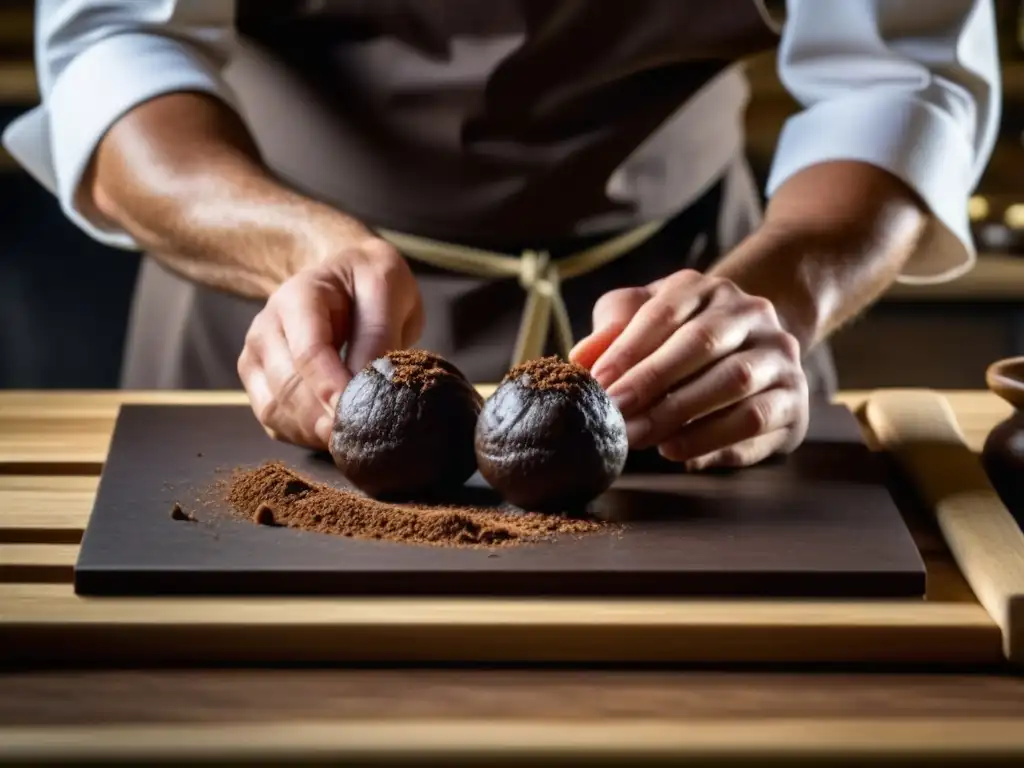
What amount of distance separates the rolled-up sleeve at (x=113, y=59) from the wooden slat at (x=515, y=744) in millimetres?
927

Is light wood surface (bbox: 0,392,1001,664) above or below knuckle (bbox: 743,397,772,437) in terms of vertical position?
above

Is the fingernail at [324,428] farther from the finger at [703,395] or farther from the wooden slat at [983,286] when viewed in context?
the wooden slat at [983,286]

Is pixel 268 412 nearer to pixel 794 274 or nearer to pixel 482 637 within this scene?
pixel 482 637

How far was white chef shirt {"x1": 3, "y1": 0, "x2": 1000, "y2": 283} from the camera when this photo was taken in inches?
60.2

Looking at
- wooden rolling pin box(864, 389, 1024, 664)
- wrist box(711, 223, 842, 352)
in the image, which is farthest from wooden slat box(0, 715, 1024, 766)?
wrist box(711, 223, 842, 352)

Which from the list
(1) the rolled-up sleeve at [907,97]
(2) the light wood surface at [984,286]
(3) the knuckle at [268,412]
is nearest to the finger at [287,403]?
(3) the knuckle at [268,412]

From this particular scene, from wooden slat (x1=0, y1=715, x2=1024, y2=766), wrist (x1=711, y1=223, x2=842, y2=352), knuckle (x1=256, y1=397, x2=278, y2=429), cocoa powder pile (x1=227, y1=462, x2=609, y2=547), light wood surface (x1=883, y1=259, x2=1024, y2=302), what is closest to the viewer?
wooden slat (x1=0, y1=715, x2=1024, y2=766)

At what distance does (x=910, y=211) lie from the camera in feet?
5.03

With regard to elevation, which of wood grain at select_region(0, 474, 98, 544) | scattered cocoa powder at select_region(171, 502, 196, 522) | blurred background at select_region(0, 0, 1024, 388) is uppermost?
scattered cocoa powder at select_region(171, 502, 196, 522)

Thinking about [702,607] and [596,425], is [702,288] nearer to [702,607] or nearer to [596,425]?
[596,425]

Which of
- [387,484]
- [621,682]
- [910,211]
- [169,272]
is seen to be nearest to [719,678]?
[621,682]

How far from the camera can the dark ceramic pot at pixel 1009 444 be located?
3.54 ft

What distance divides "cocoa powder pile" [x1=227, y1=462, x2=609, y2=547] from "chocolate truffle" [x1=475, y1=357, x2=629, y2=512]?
2cm

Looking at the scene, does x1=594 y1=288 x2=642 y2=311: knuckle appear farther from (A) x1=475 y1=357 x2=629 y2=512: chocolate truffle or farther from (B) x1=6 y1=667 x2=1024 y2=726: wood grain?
Answer: (B) x1=6 y1=667 x2=1024 y2=726: wood grain
